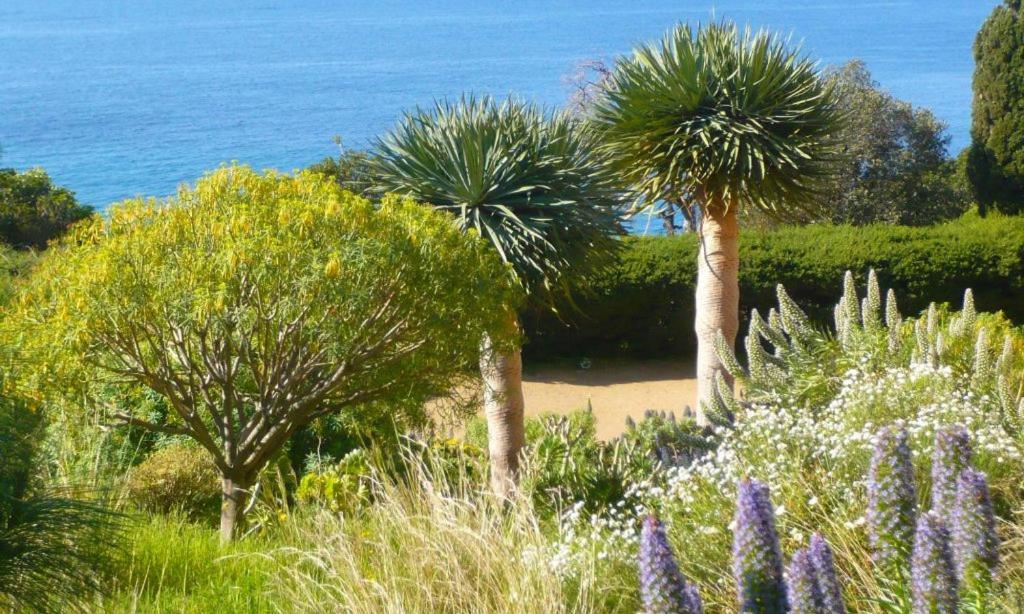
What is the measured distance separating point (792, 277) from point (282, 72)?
2966 inches

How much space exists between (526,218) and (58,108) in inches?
2407

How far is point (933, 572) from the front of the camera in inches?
89.8

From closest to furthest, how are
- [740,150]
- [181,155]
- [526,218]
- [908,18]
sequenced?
[526,218] < [740,150] < [181,155] < [908,18]

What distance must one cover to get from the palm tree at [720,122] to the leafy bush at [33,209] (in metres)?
12.2

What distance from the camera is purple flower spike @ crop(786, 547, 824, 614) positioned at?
7.01ft

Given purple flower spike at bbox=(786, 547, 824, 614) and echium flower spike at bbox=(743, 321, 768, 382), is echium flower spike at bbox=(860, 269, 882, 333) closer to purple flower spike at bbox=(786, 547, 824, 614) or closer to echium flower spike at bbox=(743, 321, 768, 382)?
echium flower spike at bbox=(743, 321, 768, 382)

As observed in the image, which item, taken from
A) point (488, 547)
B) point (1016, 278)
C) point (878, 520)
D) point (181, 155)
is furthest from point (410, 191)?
point (181, 155)

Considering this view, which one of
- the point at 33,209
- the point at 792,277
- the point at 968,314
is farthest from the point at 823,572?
the point at 33,209

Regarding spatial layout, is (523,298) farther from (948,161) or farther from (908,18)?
(908,18)

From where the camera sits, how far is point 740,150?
7.84 metres

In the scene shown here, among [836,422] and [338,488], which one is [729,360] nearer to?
[836,422]

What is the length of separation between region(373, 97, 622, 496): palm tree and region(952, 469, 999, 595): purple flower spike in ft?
13.7

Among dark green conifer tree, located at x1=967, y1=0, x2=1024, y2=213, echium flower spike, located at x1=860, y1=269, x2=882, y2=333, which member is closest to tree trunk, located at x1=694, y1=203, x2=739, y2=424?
echium flower spike, located at x1=860, y1=269, x2=882, y2=333

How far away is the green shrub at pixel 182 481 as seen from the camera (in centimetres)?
742
